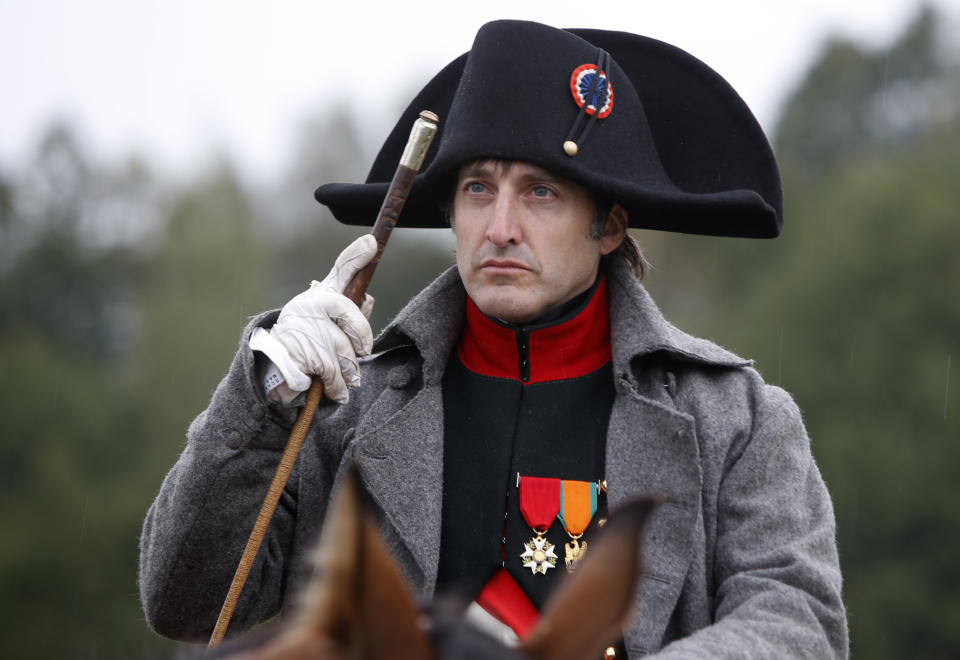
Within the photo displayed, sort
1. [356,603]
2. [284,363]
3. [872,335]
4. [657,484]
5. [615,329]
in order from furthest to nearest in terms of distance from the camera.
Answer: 1. [872,335]
2. [615,329]
3. [657,484]
4. [284,363]
5. [356,603]

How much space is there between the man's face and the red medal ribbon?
0.51 m

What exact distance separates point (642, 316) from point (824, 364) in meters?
26.9

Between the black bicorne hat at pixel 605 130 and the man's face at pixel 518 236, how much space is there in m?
0.09

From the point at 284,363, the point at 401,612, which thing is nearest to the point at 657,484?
→ the point at 284,363

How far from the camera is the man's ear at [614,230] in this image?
4.15m

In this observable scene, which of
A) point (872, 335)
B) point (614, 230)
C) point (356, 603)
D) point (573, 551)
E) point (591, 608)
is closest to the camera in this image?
point (356, 603)

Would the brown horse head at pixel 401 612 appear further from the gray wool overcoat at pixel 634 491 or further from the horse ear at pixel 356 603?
the gray wool overcoat at pixel 634 491

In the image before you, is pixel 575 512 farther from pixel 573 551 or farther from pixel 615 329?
pixel 615 329

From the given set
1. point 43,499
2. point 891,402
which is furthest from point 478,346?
point 43,499

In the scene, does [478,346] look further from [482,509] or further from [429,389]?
[482,509]

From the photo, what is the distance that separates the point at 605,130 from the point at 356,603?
2.54 meters

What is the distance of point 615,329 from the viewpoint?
3.89m

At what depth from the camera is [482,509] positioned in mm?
3771

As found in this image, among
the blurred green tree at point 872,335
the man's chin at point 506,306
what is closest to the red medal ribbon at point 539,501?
the man's chin at point 506,306
